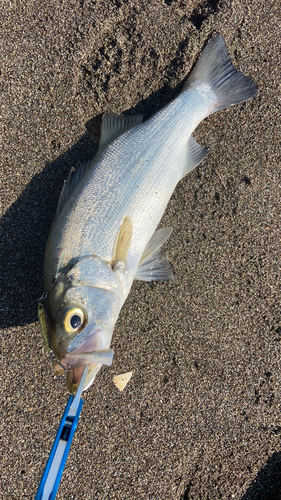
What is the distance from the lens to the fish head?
1.67 metres

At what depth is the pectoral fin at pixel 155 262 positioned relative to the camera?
7.54ft

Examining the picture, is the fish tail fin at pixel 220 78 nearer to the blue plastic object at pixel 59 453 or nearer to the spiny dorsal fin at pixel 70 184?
the spiny dorsal fin at pixel 70 184

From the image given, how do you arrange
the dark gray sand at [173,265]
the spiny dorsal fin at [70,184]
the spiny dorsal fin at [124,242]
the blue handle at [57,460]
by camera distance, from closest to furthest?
the blue handle at [57,460] < the spiny dorsal fin at [124,242] < the spiny dorsal fin at [70,184] < the dark gray sand at [173,265]

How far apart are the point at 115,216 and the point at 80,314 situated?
0.67 meters

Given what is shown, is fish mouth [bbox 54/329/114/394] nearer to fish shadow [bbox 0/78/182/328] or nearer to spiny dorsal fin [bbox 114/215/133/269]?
spiny dorsal fin [bbox 114/215/133/269]

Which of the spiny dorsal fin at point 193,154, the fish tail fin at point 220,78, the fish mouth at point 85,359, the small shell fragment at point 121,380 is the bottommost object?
the small shell fragment at point 121,380

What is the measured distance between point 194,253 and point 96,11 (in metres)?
2.06

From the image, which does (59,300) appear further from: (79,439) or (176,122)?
(176,122)

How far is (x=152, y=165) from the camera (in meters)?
2.20

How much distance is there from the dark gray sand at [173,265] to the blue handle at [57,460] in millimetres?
748

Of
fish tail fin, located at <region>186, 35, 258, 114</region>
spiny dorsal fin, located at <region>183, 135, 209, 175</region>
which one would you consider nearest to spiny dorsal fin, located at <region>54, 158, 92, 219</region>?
spiny dorsal fin, located at <region>183, 135, 209, 175</region>

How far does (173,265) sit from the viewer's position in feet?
8.13

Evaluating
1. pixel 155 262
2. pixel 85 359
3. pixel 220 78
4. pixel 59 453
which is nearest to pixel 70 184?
pixel 155 262

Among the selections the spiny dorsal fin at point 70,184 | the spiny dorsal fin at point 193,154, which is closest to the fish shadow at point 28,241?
the spiny dorsal fin at point 70,184
